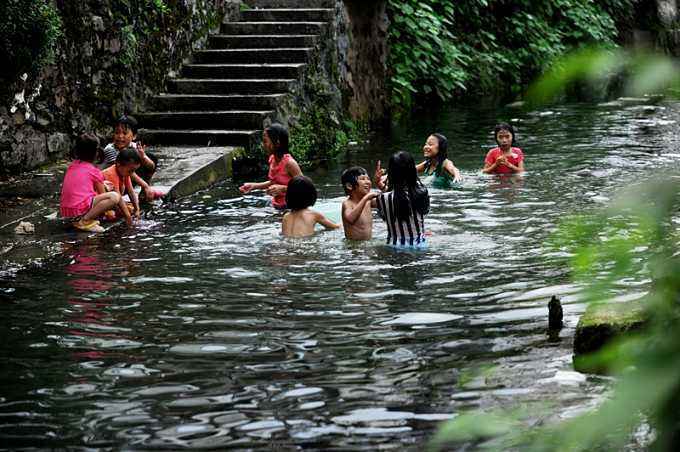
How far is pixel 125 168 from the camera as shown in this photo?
35.7ft

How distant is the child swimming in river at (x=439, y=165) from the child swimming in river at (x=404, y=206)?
11.3ft

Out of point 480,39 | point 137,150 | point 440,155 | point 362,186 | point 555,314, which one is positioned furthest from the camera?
point 480,39

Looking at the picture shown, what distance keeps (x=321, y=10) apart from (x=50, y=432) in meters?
13.7

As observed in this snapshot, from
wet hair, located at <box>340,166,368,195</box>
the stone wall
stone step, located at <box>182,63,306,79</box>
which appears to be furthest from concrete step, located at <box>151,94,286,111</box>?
wet hair, located at <box>340,166,368,195</box>

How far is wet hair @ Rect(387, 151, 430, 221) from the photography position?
28.9 feet

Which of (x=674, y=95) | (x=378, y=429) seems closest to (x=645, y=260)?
(x=674, y=95)

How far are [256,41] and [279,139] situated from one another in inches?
231

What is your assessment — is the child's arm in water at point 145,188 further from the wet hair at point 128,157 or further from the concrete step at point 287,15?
the concrete step at point 287,15

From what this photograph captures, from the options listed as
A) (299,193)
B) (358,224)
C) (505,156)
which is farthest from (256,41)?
(358,224)

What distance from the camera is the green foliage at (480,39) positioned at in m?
21.4

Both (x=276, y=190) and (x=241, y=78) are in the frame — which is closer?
(x=276, y=190)

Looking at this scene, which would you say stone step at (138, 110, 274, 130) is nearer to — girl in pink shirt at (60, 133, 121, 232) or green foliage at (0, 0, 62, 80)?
green foliage at (0, 0, 62, 80)

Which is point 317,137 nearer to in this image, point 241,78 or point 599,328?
point 241,78

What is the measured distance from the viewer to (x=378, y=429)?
13.7ft
